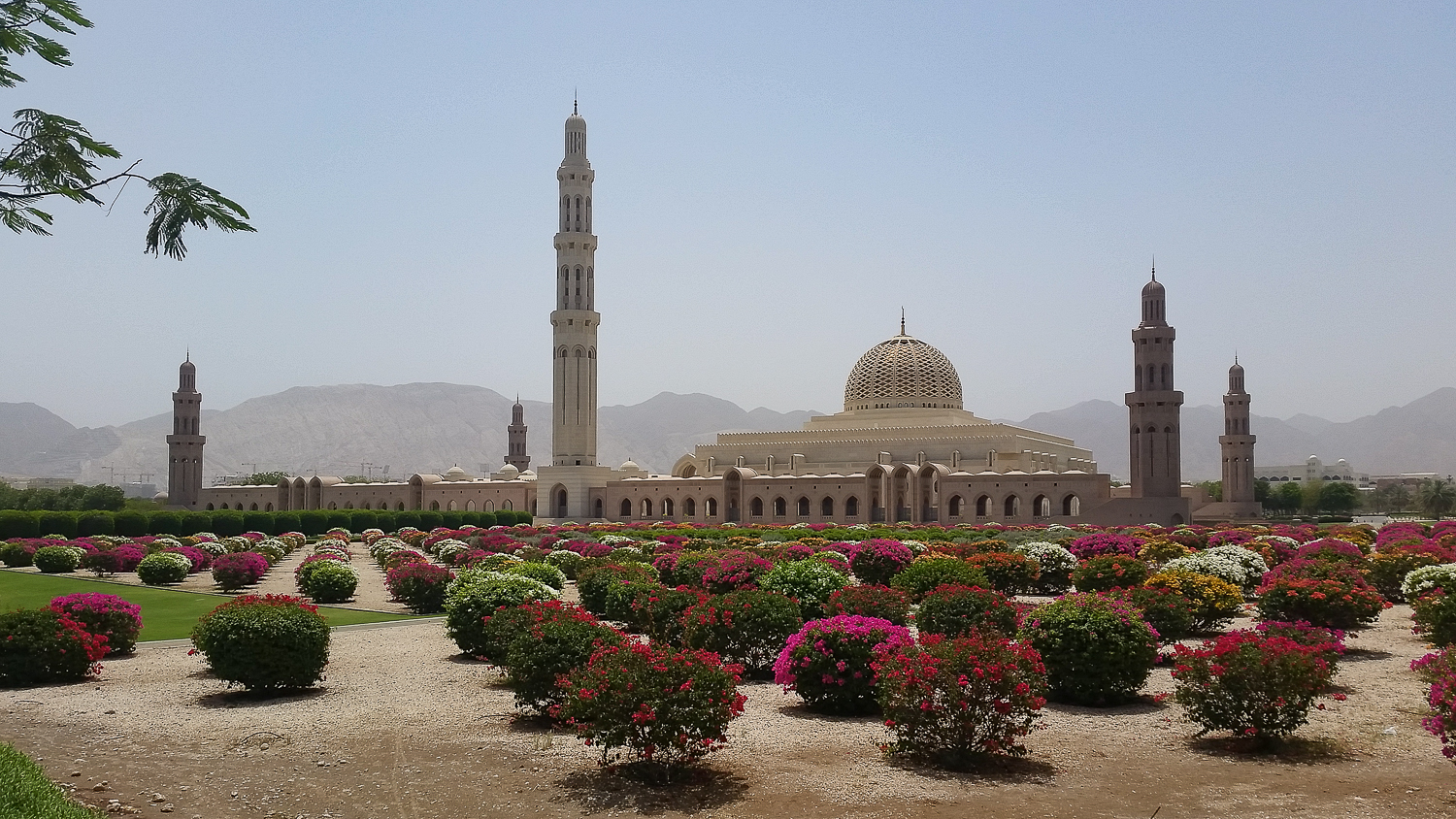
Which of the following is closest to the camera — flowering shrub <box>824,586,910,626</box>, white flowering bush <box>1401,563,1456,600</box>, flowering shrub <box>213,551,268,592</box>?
flowering shrub <box>824,586,910,626</box>

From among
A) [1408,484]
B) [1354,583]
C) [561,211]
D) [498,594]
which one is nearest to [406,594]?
[498,594]

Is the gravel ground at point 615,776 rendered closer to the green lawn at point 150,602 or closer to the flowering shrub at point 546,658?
the flowering shrub at point 546,658

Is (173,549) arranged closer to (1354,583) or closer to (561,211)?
(1354,583)

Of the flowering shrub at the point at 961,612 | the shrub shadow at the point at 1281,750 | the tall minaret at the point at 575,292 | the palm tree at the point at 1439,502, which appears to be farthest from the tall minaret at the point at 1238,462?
the shrub shadow at the point at 1281,750

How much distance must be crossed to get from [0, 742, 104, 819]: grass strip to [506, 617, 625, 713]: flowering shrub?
10.2 feet

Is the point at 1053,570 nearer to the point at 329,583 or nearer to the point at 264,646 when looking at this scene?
the point at 329,583

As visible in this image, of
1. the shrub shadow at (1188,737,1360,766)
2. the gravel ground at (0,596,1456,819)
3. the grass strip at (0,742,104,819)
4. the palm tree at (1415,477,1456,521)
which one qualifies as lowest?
the gravel ground at (0,596,1456,819)

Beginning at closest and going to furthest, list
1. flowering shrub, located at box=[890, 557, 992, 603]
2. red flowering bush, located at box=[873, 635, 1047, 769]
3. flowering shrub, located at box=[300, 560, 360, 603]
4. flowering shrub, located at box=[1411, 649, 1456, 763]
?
flowering shrub, located at box=[1411, 649, 1456, 763]
red flowering bush, located at box=[873, 635, 1047, 769]
flowering shrub, located at box=[890, 557, 992, 603]
flowering shrub, located at box=[300, 560, 360, 603]

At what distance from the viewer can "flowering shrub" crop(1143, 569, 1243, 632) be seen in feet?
46.1

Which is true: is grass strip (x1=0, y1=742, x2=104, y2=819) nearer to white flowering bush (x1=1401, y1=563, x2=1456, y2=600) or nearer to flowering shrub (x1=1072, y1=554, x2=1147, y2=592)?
flowering shrub (x1=1072, y1=554, x2=1147, y2=592)

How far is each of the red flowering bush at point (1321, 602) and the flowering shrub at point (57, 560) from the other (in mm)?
24355

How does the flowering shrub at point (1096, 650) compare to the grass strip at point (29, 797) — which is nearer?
the grass strip at point (29, 797)

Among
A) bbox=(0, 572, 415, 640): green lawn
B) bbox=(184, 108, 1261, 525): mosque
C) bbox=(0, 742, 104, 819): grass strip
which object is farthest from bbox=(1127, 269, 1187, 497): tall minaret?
bbox=(0, 742, 104, 819): grass strip

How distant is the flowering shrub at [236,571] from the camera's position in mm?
→ 21156
